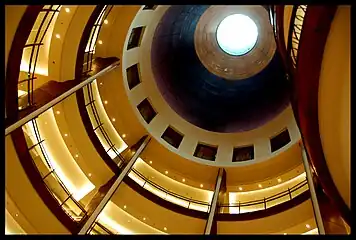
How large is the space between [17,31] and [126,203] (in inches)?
355

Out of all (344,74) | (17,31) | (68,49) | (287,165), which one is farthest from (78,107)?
(344,74)

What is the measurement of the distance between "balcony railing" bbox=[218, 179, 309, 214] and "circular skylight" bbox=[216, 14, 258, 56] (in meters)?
9.32

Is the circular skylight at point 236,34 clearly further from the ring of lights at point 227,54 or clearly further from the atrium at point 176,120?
the ring of lights at point 227,54

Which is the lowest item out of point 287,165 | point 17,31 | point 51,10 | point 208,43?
point 17,31

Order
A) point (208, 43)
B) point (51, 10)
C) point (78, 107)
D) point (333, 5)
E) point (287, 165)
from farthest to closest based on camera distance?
point (208, 43), point (287, 165), point (78, 107), point (51, 10), point (333, 5)

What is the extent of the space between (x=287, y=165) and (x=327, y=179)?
8676mm

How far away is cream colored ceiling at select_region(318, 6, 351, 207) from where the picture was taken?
346 inches

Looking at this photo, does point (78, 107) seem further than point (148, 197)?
No

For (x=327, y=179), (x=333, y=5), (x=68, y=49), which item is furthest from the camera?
(x=68, y=49)

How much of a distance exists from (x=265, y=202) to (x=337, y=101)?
32.4ft

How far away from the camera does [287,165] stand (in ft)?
62.6

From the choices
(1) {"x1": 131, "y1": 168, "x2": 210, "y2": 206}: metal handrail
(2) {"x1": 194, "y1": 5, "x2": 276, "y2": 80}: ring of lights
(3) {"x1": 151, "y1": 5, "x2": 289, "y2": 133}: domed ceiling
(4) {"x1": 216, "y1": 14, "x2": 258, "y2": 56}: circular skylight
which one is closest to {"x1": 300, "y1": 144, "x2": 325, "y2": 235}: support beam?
(1) {"x1": 131, "y1": 168, "x2": 210, "y2": 206}: metal handrail

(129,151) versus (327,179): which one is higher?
(129,151)
